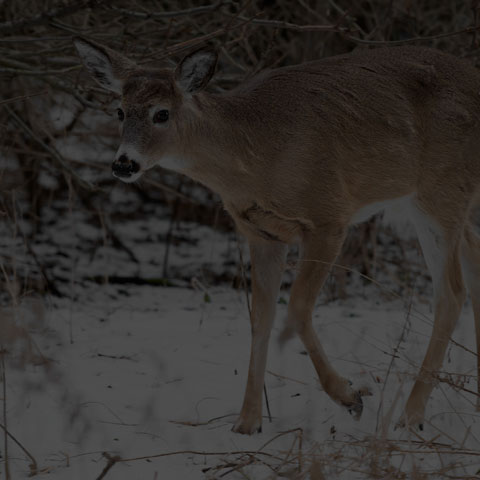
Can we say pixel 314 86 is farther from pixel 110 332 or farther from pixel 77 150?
pixel 77 150

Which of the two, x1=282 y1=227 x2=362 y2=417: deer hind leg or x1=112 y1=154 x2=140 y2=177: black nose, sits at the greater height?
x1=112 y1=154 x2=140 y2=177: black nose

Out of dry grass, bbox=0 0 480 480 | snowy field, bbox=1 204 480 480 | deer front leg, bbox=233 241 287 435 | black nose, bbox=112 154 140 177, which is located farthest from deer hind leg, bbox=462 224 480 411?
black nose, bbox=112 154 140 177

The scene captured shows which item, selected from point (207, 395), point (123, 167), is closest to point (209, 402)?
point (207, 395)

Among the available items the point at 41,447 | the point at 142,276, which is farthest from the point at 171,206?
the point at 41,447

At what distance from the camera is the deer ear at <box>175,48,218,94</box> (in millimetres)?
4684

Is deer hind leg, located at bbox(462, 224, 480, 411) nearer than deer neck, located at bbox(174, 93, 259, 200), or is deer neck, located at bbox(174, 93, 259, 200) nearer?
deer neck, located at bbox(174, 93, 259, 200)

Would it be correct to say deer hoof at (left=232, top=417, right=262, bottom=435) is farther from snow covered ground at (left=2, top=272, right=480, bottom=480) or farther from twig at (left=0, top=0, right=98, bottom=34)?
twig at (left=0, top=0, right=98, bottom=34)

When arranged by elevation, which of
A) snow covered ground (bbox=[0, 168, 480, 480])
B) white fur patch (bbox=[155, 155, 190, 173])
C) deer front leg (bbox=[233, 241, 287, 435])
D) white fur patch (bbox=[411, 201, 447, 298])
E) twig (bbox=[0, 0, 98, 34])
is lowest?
snow covered ground (bbox=[0, 168, 480, 480])

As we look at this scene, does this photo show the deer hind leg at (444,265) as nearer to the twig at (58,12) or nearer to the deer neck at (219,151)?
the deer neck at (219,151)

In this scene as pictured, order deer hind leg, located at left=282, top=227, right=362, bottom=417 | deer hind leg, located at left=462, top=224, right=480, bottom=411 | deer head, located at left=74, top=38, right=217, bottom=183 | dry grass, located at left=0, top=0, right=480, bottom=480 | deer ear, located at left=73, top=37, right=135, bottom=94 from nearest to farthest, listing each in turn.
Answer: dry grass, located at left=0, top=0, right=480, bottom=480 → deer head, located at left=74, top=38, right=217, bottom=183 → deer hind leg, located at left=282, top=227, right=362, bottom=417 → deer ear, located at left=73, top=37, right=135, bottom=94 → deer hind leg, located at left=462, top=224, right=480, bottom=411

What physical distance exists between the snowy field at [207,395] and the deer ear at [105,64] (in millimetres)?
1325

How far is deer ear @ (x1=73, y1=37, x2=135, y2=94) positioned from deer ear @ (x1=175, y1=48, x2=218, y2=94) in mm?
345

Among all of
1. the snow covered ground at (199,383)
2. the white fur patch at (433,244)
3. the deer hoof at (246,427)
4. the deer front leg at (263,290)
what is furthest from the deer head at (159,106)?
the white fur patch at (433,244)

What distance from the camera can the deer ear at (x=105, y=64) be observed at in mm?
4930
